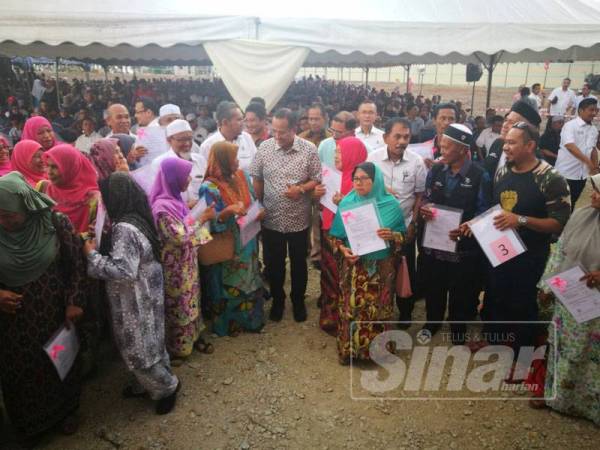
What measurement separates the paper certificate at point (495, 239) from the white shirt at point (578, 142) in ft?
13.4

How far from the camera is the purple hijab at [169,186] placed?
114 inches

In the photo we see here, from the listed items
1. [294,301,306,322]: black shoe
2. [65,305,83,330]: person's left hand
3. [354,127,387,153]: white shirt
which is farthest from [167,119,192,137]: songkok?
[354,127,387,153]: white shirt

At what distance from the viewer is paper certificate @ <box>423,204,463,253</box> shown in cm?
324

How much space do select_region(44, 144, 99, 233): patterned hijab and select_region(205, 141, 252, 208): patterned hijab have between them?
87cm

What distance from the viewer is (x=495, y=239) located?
2.90 metres

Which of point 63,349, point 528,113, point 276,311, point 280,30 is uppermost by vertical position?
point 280,30

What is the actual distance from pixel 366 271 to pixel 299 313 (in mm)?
1104

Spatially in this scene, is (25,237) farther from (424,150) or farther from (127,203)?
(424,150)

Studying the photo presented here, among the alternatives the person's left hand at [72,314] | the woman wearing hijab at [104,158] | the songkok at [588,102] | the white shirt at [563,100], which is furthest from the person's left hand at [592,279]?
the white shirt at [563,100]

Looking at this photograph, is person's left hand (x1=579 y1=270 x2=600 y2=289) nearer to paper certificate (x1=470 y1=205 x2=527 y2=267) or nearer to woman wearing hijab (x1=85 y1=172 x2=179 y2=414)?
paper certificate (x1=470 y1=205 x2=527 y2=267)

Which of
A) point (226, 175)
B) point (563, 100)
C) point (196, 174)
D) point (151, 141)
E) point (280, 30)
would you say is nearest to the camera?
point (226, 175)

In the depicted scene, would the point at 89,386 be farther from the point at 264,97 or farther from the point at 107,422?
the point at 264,97

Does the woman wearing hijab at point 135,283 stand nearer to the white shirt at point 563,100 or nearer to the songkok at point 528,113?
the songkok at point 528,113

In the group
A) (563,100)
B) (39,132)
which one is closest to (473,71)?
(563,100)
